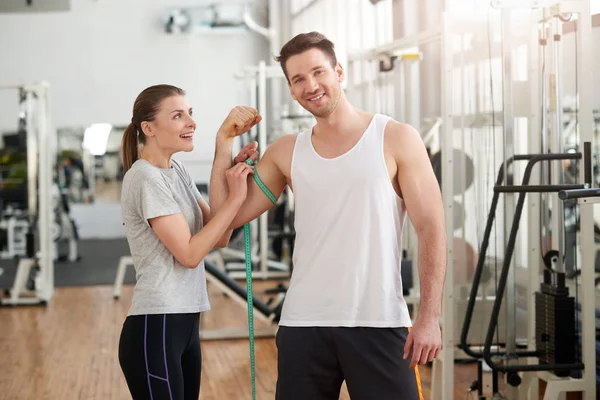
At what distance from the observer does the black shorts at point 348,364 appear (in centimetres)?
181

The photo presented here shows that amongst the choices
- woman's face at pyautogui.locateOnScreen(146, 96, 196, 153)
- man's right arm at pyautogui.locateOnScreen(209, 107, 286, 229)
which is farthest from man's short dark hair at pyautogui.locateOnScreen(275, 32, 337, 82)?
woman's face at pyautogui.locateOnScreen(146, 96, 196, 153)

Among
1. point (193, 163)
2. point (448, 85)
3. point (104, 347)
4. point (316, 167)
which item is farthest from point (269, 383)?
point (193, 163)

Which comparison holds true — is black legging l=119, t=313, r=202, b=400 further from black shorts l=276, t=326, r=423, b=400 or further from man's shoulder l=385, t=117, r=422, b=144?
man's shoulder l=385, t=117, r=422, b=144

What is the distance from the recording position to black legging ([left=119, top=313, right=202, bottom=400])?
190cm

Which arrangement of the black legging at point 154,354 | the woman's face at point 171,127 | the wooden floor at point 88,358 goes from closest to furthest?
the black legging at point 154,354, the woman's face at point 171,127, the wooden floor at point 88,358

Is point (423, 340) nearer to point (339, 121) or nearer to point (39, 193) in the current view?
point (339, 121)

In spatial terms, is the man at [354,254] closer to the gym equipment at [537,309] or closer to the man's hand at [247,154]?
the man's hand at [247,154]

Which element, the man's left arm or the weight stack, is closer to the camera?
the man's left arm

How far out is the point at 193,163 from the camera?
35.7 ft

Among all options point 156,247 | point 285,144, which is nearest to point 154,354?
point 156,247

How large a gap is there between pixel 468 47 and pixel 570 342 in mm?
1405

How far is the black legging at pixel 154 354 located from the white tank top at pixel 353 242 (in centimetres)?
29

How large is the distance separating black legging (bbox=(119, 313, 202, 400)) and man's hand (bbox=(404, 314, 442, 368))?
532 mm

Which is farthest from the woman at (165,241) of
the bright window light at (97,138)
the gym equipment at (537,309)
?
the bright window light at (97,138)
